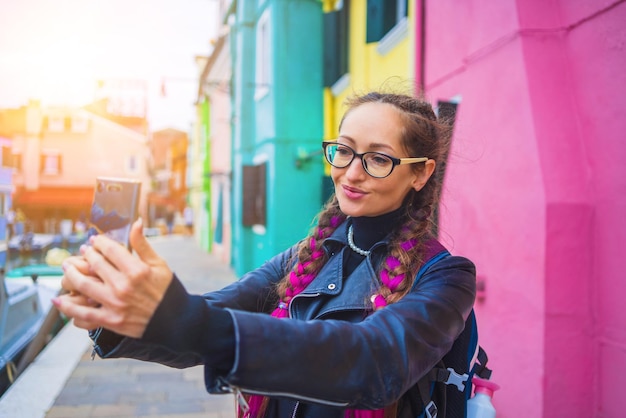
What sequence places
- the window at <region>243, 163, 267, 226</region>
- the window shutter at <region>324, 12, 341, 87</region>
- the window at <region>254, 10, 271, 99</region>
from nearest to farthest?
1. the window shutter at <region>324, 12, 341, 87</region>
2. the window at <region>254, 10, 271, 99</region>
3. the window at <region>243, 163, 267, 226</region>

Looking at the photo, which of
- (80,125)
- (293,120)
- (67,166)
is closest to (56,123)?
(80,125)

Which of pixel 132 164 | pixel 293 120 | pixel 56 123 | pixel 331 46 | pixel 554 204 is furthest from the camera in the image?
pixel 132 164

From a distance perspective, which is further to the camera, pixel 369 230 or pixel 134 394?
pixel 134 394

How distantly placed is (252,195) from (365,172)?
9.08 metres

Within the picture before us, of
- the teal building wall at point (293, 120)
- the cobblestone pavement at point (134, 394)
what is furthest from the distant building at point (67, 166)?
the cobblestone pavement at point (134, 394)

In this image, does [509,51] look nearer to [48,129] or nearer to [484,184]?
[484,184]

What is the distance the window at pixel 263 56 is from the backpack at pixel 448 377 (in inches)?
336

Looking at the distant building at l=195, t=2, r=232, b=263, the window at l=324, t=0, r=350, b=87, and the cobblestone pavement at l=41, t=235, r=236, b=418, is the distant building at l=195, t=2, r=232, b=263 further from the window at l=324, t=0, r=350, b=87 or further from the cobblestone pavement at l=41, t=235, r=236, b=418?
the cobblestone pavement at l=41, t=235, r=236, b=418

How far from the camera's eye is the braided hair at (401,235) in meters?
1.19

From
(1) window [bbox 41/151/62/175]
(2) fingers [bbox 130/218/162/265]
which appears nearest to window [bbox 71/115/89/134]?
(1) window [bbox 41/151/62/175]

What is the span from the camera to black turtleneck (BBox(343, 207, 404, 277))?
1.34 meters

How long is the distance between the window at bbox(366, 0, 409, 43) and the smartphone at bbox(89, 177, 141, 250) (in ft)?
16.6

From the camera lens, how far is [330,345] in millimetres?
853

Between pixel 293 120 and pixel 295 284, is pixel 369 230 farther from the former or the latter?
pixel 293 120
